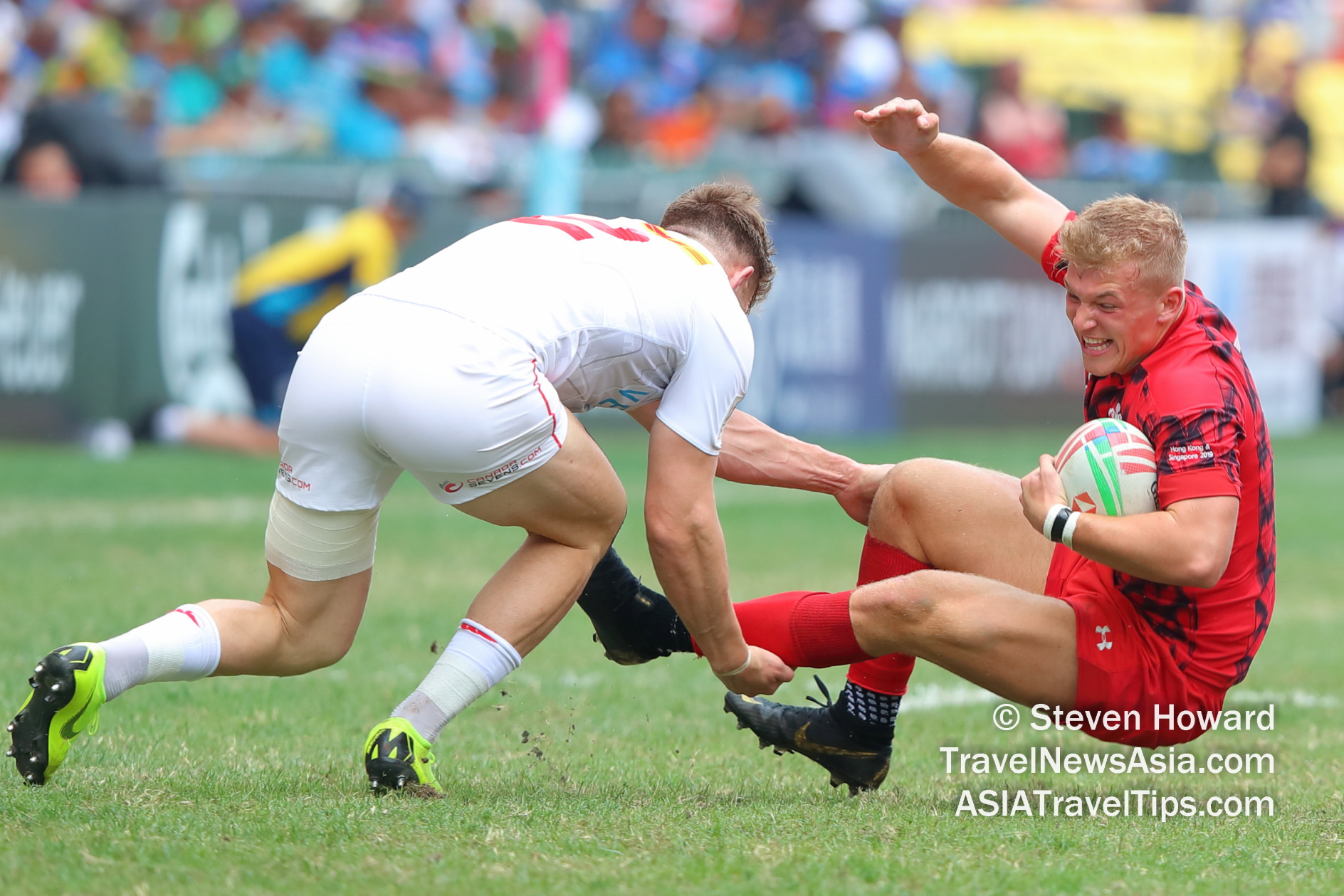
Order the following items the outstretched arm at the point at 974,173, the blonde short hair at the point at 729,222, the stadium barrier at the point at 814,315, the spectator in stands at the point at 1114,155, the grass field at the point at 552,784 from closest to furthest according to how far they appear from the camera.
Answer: the grass field at the point at 552,784 < the blonde short hair at the point at 729,222 < the outstretched arm at the point at 974,173 < the stadium barrier at the point at 814,315 < the spectator in stands at the point at 1114,155

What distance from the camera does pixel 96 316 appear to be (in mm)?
12188

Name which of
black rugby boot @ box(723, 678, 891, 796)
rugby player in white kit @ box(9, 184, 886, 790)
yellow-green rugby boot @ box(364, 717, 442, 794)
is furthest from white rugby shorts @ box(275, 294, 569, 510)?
black rugby boot @ box(723, 678, 891, 796)

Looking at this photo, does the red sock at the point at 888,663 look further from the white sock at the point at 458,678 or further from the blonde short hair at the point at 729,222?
the white sock at the point at 458,678

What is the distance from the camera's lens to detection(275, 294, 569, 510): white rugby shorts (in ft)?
A: 12.7

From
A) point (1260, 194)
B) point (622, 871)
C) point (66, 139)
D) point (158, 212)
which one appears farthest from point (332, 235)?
point (1260, 194)

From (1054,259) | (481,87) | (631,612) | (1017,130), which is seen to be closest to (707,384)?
(631,612)

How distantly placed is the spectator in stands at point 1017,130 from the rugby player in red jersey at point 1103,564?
45.1 feet

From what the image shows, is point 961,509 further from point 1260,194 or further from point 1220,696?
point 1260,194

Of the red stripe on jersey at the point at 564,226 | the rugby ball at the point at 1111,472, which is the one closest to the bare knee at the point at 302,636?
the red stripe on jersey at the point at 564,226

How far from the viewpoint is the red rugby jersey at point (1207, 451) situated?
4.04 metres

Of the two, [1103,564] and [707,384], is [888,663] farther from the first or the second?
[707,384]

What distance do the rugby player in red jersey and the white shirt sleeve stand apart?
23.8 inches

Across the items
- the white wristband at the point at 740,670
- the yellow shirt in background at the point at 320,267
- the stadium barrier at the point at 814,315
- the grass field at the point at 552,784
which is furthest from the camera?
the yellow shirt in background at the point at 320,267

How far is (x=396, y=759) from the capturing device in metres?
3.98
